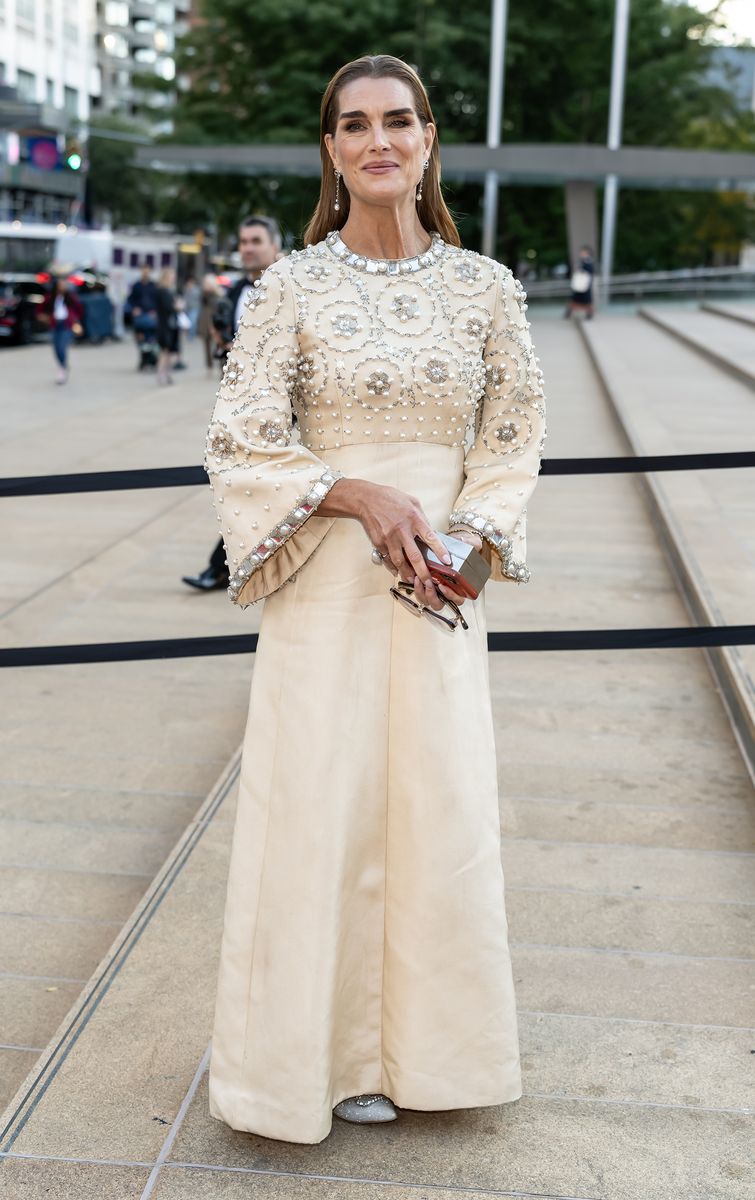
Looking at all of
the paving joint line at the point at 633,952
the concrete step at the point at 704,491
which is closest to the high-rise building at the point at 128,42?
the concrete step at the point at 704,491

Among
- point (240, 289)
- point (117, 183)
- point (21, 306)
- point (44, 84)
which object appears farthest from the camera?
point (117, 183)

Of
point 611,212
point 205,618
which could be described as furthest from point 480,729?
point 611,212

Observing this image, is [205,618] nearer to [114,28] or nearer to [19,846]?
[19,846]

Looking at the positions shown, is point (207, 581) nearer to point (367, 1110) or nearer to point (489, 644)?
point (489, 644)

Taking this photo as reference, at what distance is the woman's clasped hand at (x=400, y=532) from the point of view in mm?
2240

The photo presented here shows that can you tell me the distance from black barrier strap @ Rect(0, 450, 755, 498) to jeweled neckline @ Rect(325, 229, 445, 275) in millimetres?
928

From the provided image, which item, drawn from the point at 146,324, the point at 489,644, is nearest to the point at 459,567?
the point at 489,644

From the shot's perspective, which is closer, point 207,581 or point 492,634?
point 492,634

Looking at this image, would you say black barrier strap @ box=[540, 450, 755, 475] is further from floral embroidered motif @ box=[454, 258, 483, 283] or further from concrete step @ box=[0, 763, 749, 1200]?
concrete step @ box=[0, 763, 749, 1200]

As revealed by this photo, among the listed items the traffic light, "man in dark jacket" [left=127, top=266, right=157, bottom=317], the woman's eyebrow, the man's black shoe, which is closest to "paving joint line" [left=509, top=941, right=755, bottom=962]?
the woman's eyebrow

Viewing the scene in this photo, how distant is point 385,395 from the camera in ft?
7.76

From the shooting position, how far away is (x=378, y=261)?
241 cm

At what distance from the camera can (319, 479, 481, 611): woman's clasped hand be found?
88.2 inches

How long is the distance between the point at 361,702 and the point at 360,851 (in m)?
0.27
